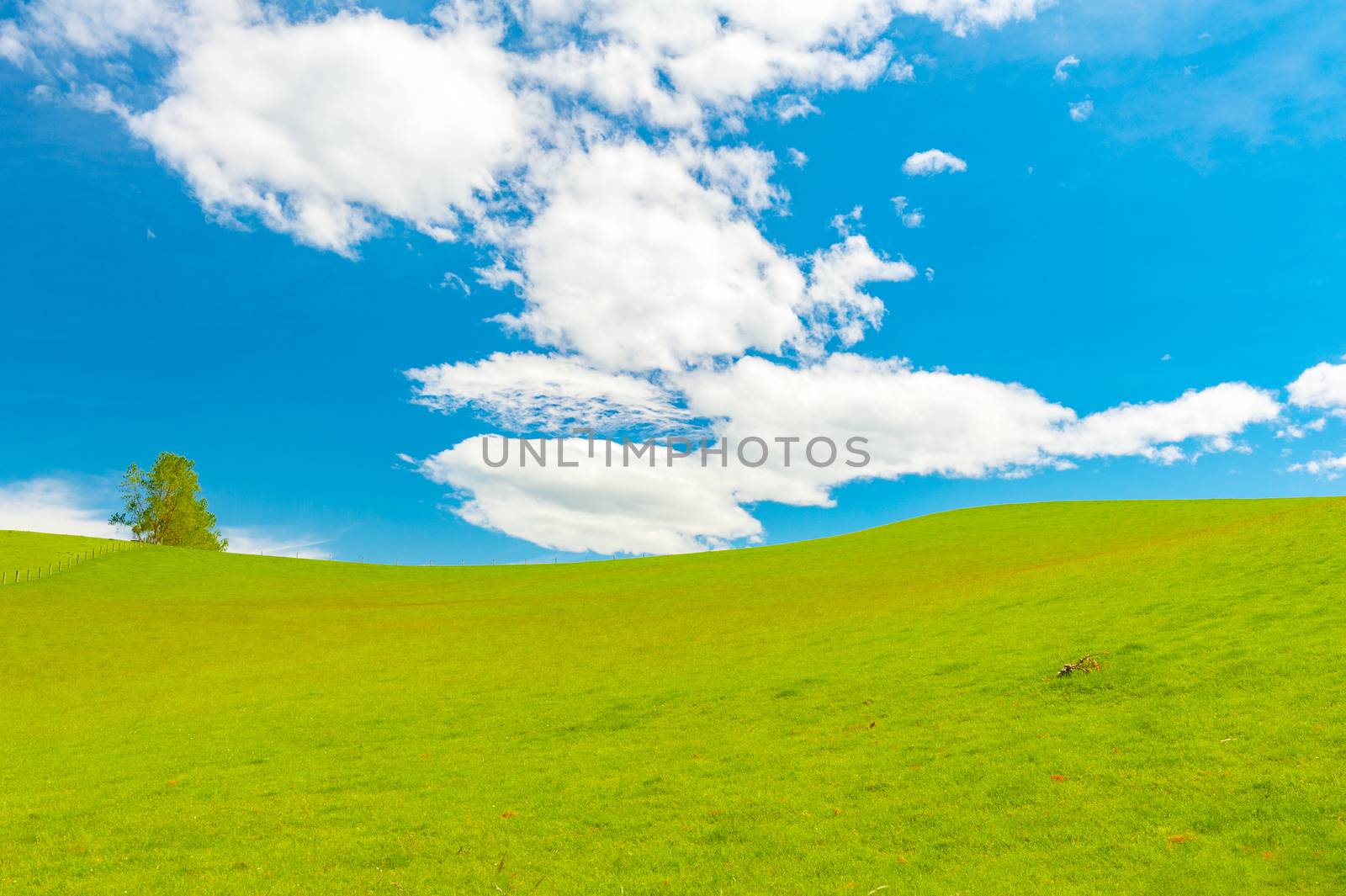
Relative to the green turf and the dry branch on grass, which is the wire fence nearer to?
the green turf

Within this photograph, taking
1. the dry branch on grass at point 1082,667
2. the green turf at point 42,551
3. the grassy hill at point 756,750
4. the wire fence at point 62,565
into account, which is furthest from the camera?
the green turf at point 42,551

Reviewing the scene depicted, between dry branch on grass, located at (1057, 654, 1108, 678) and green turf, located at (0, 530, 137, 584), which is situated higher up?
green turf, located at (0, 530, 137, 584)

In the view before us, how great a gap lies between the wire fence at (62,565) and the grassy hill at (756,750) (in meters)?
33.2

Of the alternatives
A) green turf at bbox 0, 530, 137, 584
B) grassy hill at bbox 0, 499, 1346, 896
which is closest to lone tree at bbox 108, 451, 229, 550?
green turf at bbox 0, 530, 137, 584

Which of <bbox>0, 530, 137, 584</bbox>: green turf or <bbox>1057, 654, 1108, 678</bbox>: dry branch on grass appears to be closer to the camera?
<bbox>1057, 654, 1108, 678</bbox>: dry branch on grass

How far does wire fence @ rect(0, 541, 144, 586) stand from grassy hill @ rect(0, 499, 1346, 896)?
3317 centimetres

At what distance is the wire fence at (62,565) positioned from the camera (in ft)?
223

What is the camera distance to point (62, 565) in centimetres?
7469

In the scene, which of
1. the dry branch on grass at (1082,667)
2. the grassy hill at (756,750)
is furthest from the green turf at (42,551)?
the dry branch on grass at (1082,667)

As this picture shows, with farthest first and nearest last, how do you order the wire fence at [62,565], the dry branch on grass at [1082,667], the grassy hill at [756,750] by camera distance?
the wire fence at [62,565], the dry branch on grass at [1082,667], the grassy hill at [756,750]

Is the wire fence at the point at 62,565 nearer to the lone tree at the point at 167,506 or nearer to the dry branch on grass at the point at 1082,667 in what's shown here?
the lone tree at the point at 167,506

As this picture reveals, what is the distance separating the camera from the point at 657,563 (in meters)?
82.4

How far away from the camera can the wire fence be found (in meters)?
67.9

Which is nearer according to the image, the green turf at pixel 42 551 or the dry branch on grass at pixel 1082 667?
the dry branch on grass at pixel 1082 667
